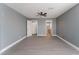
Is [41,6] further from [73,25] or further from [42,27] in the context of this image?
[42,27]

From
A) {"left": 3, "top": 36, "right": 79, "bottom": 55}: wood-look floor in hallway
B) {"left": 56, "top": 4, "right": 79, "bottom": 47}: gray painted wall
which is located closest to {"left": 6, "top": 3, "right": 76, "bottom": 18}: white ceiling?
{"left": 56, "top": 4, "right": 79, "bottom": 47}: gray painted wall

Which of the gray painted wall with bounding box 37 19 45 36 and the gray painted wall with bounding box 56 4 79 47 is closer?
the gray painted wall with bounding box 56 4 79 47

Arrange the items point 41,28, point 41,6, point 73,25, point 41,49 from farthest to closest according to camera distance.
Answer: point 41,28 → point 73,25 → point 41,6 → point 41,49

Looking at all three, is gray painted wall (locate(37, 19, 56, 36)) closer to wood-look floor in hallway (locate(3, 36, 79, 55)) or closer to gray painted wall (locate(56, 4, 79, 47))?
gray painted wall (locate(56, 4, 79, 47))

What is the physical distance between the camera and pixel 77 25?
4.84 m

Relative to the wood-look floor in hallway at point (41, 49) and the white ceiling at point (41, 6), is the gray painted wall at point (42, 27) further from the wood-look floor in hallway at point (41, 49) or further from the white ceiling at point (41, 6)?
the wood-look floor in hallway at point (41, 49)

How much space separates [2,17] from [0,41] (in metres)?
1.05

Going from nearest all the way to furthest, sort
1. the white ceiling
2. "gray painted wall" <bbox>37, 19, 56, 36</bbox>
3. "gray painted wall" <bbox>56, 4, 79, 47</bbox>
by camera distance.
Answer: the white ceiling
"gray painted wall" <bbox>56, 4, 79, 47</bbox>
"gray painted wall" <bbox>37, 19, 56, 36</bbox>

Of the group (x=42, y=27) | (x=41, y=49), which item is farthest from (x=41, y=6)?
(x=42, y=27)

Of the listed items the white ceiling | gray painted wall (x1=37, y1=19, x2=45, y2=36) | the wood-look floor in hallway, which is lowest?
the wood-look floor in hallway

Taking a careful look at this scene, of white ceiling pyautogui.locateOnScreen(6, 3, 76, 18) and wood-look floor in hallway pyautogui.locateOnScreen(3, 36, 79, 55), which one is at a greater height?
white ceiling pyautogui.locateOnScreen(6, 3, 76, 18)

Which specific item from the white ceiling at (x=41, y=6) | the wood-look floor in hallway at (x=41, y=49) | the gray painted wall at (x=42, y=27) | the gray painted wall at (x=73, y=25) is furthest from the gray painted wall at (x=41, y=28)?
the wood-look floor in hallway at (x=41, y=49)
